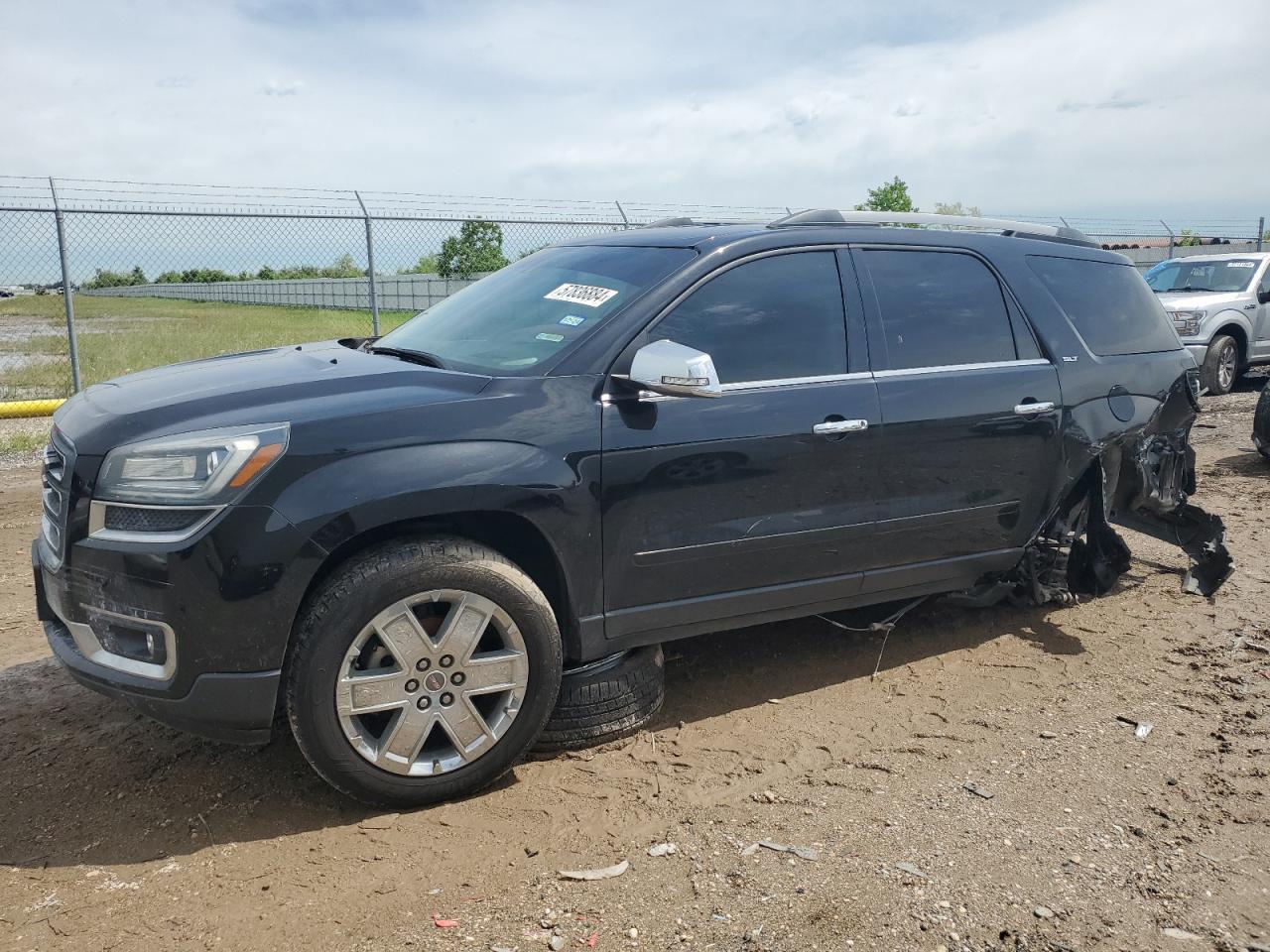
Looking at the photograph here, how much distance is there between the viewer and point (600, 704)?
360 cm

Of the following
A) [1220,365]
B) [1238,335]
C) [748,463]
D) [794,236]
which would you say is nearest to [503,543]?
[748,463]

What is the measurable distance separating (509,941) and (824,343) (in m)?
2.36


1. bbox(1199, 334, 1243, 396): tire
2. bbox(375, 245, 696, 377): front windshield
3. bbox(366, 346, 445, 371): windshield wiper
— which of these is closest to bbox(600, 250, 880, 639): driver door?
bbox(375, 245, 696, 377): front windshield

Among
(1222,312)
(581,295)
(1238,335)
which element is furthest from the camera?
(1238,335)

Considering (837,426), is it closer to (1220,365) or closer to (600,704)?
(600,704)

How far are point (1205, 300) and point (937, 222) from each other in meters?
10.8

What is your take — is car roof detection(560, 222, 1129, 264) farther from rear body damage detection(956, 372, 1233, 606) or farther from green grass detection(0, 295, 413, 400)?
green grass detection(0, 295, 413, 400)

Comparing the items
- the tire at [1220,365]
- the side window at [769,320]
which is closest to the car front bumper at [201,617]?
the side window at [769,320]

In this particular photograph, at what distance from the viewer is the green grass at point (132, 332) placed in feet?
42.6

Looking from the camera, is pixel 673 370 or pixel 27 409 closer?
pixel 673 370

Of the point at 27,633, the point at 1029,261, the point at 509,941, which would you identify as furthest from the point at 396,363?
the point at 1029,261

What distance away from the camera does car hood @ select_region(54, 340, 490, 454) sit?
9.82ft

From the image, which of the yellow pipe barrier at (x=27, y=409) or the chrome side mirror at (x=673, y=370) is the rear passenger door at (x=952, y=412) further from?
the yellow pipe barrier at (x=27, y=409)

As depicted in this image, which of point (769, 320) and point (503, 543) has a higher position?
point (769, 320)
